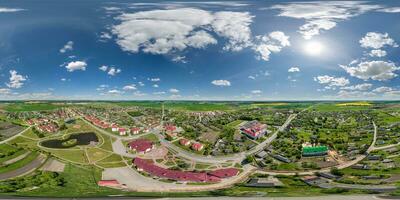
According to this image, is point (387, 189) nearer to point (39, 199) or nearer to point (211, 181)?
point (211, 181)

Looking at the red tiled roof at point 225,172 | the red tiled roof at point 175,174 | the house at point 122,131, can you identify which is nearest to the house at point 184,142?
the red tiled roof at point 175,174

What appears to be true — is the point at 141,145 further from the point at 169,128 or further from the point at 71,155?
the point at 71,155

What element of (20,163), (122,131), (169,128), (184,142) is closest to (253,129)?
(184,142)

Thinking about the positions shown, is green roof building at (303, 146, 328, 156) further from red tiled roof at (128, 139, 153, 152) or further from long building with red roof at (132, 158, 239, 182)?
red tiled roof at (128, 139, 153, 152)

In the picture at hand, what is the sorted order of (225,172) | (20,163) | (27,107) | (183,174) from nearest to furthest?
(183,174)
(225,172)
(20,163)
(27,107)

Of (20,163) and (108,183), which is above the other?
(20,163)

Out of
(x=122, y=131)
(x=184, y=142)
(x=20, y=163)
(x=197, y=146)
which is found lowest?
(x=20, y=163)

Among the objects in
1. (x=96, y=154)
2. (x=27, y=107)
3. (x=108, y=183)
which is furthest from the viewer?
(x=27, y=107)

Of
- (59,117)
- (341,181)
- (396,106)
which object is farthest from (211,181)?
(396,106)
